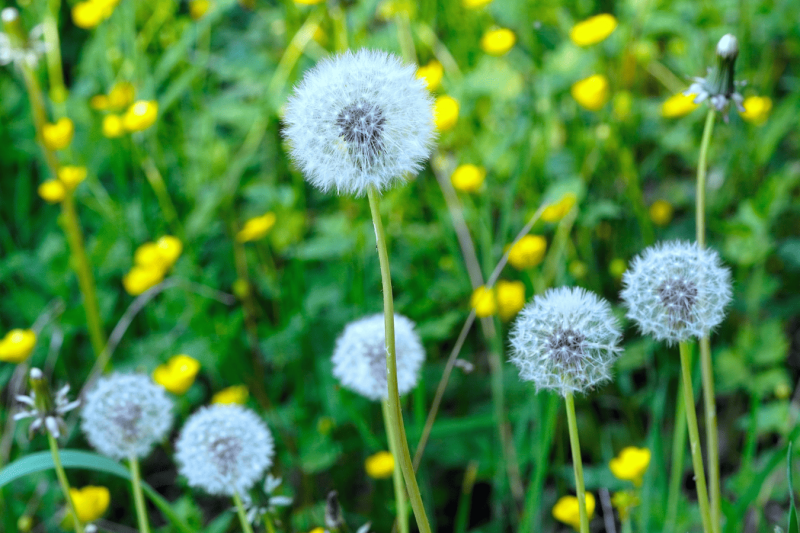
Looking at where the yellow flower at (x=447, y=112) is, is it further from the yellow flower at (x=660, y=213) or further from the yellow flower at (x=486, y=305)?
the yellow flower at (x=660, y=213)

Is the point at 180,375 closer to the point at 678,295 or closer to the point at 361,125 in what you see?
the point at 361,125

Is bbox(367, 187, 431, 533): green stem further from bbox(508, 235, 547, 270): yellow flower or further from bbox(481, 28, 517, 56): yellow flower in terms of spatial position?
bbox(481, 28, 517, 56): yellow flower

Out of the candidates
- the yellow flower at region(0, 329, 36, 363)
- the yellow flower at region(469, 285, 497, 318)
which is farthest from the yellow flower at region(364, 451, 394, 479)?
the yellow flower at region(0, 329, 36, 363)

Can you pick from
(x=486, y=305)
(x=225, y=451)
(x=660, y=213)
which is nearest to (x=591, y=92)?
(x=660, y=213)

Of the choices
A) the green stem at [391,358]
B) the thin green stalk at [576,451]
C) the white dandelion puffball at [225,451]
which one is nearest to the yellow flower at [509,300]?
the white dandelion puffball at [225,451]

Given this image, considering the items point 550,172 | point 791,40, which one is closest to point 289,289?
point 550,172

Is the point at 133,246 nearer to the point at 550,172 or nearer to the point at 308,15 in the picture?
the point at 308,15
